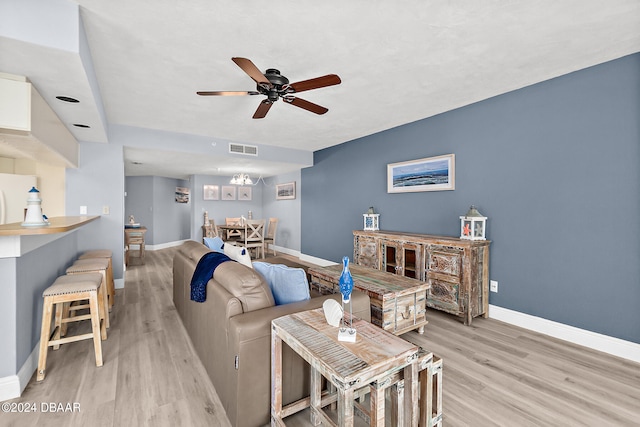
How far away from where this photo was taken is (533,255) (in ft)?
9.13

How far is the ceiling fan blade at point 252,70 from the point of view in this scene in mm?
1842

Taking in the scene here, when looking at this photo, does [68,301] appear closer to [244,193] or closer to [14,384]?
[14,384]

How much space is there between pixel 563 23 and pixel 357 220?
350cm

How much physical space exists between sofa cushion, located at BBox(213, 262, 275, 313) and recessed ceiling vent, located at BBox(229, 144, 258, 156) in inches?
139

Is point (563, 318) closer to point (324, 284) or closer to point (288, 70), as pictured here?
point (324, 284)

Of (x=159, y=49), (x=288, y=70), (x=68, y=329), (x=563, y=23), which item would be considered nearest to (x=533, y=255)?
(x=563, y=23)

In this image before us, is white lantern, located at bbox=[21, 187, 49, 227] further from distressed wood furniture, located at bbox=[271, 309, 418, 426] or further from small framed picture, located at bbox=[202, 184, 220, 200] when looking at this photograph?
small framed picture, located at bbox=[202, 184, 220, 200]

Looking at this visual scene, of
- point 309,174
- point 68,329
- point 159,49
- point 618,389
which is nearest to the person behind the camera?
point 618,389

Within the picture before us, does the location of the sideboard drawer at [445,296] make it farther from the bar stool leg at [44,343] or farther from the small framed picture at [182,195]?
the small framed picture at [182,195]

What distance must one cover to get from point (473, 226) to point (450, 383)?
173cm

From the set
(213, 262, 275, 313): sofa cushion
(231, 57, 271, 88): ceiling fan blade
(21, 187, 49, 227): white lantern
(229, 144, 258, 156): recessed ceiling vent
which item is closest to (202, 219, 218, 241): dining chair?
(229, 144, 258, 156): recessed ceiling vent

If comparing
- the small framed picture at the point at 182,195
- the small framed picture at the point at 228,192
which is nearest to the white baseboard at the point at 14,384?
the small framed picture at the point at 228,192

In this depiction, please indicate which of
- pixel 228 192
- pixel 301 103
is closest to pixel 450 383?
pixel 301 103

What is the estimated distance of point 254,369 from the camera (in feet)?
4.74
